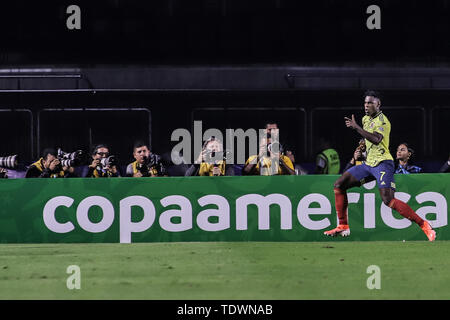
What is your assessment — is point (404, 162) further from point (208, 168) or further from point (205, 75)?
point (205, 75)

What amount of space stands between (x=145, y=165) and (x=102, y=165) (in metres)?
0.77

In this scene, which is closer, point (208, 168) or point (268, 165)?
point (268, 165)

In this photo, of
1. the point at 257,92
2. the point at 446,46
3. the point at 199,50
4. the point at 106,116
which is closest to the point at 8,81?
the point at 106,116

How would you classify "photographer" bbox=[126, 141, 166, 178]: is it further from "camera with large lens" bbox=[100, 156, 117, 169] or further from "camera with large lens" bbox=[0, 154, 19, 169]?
"camera with large lens" bbox=[0, 154, 19, 169]

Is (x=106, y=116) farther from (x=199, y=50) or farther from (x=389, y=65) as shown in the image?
(x=389, y=65)

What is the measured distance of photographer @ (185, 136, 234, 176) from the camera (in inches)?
527

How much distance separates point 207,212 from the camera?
11.8 meters

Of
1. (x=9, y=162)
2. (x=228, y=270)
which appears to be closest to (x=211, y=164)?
(x=9, y=162)

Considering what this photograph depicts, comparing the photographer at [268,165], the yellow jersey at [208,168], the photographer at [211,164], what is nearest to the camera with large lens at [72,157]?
the photographer at [211,164]

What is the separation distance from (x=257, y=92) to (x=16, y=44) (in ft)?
17.5

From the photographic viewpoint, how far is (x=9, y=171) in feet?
51.4

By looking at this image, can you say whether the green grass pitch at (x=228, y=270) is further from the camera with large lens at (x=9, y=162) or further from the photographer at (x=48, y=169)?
the camera with large lens at (x=9, y=162)

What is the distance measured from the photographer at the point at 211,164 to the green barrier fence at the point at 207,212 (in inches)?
62.8
